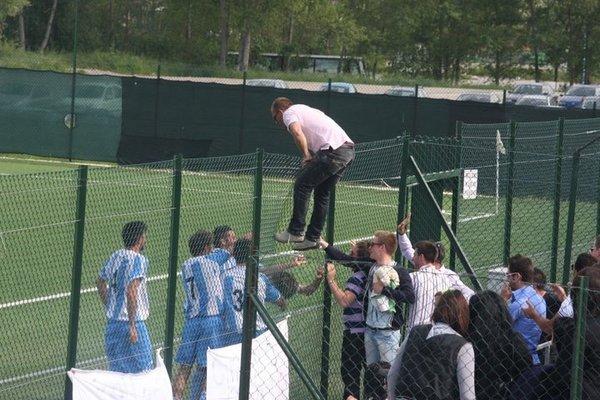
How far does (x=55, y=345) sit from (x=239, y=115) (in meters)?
19.8

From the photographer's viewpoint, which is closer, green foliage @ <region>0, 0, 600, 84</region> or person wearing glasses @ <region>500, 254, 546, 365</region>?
person wearing glasses @ <region>500, 254, 546, 365</region>

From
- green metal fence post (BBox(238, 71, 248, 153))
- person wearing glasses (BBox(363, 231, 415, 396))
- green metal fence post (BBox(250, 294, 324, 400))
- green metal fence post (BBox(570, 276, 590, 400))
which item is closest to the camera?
green metal fence post (BBox(570, 276, 590, 400))

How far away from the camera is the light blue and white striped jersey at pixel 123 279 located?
31.5 ft

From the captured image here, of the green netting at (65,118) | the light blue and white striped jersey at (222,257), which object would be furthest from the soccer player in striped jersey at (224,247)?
the green netting at (65,118)

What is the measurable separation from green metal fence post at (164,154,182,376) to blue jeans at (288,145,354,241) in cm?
103

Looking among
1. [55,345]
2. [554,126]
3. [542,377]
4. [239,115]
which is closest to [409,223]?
[55,345]

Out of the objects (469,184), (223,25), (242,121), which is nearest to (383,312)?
(469,184)

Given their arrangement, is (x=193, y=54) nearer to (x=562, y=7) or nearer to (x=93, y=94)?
(x=562, y=7)

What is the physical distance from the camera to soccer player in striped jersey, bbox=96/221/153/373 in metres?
9.55

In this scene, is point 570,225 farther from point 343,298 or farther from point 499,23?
point 499,23

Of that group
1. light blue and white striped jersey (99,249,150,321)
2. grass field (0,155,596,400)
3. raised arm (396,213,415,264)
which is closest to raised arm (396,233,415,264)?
raised arm (396,213,415,264)

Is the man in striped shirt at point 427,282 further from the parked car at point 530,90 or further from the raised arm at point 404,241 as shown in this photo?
the parked car at point 530,90

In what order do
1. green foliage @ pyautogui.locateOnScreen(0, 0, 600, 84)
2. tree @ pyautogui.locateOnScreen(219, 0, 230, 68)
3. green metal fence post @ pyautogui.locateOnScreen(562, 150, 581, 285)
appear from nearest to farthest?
green metal fence post @ pyautogui.locateOnScreen(562, 150, 581, 285)
green foliage @ pyautogui.locateOnScreen(0, 0, 600, 84)
tree @ pyautogui.locateOnScreen(219, 0, 230, 68)

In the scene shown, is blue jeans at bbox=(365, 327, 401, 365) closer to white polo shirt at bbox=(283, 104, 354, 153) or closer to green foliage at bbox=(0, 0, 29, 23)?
white polo shirt at bbox=(283, 104, 354, 153)
